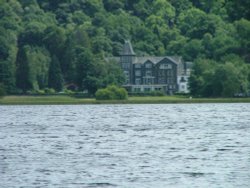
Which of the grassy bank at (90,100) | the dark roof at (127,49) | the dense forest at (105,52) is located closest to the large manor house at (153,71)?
the dark roof at (127,49)

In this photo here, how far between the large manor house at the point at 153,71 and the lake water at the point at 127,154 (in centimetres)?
8618

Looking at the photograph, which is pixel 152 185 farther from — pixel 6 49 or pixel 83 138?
pixel 6 49

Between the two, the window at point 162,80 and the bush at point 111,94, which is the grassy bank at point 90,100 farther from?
the window at point 162,80

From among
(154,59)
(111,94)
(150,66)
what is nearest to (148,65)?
(150,66)

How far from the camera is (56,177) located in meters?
43.0

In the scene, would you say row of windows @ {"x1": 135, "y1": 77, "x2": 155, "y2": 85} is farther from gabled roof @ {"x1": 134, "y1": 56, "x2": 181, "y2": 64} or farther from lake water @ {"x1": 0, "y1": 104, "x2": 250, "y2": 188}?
lake water @ {"x1": 0, "y1": 104, "x2": 250, "y2": 188}

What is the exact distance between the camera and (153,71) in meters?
169

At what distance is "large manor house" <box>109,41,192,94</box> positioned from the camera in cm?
16462

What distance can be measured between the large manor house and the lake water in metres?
86.2

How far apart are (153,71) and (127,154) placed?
118m

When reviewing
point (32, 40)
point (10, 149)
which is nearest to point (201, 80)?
point (32, 40)

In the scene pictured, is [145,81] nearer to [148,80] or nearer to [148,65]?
[148,80]

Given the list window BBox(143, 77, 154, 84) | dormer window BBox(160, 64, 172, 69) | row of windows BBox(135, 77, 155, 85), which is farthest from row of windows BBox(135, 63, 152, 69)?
dormer window BBox(160, 64, 172, 69)

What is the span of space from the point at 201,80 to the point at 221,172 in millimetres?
91717
